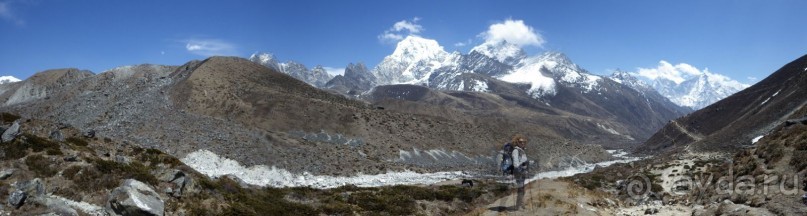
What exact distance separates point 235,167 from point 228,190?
41435 mm

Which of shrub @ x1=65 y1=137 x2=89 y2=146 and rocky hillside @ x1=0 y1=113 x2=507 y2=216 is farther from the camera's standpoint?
shrub @ x1=65 y1=137 x2=89 y2=146

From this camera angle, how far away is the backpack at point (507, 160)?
19.3 metres

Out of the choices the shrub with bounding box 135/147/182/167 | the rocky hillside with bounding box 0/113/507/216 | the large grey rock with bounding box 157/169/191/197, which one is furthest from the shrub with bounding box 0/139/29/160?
the shrub with bounding box 135/147/182/167

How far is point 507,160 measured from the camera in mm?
19406

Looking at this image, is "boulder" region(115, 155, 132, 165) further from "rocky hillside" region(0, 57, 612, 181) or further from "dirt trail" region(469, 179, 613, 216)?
"rocky hillside" region(0, 57, 612, 181)

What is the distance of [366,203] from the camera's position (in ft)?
114

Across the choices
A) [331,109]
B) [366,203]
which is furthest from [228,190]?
[331,109]

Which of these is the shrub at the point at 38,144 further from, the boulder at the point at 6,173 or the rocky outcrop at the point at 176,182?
the rocky outcrop at the point at 176,182

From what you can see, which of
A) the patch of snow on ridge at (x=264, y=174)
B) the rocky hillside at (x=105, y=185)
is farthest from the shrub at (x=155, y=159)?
the patch of snow on ridge at (x=264, y=174)

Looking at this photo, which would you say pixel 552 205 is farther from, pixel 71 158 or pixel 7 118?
pixel 7 118

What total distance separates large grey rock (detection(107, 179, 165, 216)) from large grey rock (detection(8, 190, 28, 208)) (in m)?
2.80

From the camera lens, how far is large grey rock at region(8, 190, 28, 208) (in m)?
18.4

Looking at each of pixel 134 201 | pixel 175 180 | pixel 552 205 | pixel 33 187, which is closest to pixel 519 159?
pixel 552 205

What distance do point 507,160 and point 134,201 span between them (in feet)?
48.5
